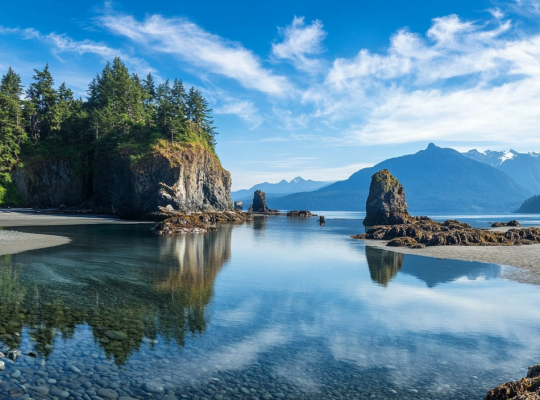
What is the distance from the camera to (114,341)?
1088 cm

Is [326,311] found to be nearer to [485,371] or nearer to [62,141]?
[485,371]

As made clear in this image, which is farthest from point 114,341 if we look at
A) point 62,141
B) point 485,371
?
point 62,141

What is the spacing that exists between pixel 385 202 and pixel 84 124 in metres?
84.0

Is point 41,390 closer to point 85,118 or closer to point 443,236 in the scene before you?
point 443,236

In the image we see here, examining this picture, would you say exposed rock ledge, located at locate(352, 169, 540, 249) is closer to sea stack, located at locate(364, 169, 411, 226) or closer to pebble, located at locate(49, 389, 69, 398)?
sea stack, located at locate(364, 169, 411, 226)

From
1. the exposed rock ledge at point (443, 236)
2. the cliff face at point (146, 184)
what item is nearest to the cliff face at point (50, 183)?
the cliff face at point (146, 184)

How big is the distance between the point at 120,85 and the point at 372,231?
86.1m

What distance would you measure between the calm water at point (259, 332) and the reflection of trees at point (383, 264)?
1.30 feet

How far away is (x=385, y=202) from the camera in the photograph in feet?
306

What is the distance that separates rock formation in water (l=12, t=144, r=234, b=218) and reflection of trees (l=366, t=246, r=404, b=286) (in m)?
56.4

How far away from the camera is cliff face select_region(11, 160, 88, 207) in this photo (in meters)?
81.6

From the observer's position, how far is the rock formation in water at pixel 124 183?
80875 mm

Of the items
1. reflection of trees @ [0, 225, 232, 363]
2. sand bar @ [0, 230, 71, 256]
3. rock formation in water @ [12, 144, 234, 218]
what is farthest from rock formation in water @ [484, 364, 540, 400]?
rock formation in water @ [12, 144, 234, 218]

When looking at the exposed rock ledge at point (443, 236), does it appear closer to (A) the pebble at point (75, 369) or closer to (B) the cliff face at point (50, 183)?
(A) the pebble at point (75, 369)
